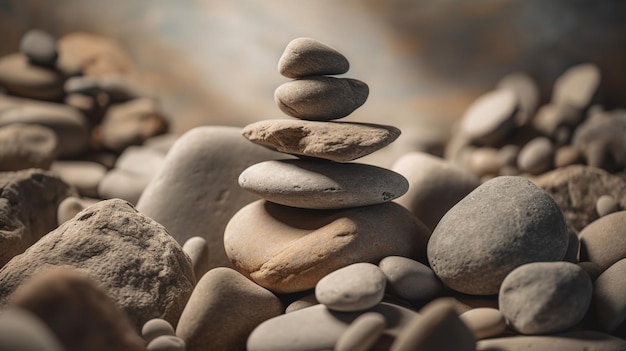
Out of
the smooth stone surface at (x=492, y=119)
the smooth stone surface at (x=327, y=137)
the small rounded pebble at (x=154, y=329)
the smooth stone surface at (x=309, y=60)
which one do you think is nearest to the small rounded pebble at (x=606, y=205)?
the smooth stone surface at (x=327, y=137)

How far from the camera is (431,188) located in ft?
10.4

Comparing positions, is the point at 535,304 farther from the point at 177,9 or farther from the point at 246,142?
the point at 177,9

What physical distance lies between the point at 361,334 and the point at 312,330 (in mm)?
251

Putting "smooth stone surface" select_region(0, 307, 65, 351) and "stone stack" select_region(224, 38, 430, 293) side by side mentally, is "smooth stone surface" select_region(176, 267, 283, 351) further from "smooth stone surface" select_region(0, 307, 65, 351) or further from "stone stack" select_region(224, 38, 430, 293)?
"smooth stone surface" select_region(0, 307, 65, 351)

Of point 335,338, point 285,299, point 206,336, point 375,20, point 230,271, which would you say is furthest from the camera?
point 375,20

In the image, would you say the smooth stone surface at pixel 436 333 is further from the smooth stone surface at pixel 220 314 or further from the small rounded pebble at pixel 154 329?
the small rounded pebble at pixel 154 329

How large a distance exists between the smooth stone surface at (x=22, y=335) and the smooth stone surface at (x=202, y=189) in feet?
5.46

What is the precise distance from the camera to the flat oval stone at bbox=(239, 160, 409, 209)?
2463 mm

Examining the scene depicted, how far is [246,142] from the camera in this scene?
327 centimetres

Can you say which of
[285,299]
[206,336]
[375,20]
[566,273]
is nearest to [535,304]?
[566,273]

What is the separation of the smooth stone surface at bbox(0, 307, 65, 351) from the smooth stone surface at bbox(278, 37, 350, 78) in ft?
5.00

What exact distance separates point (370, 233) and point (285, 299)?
465 millimetres

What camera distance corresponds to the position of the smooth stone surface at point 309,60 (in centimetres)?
252

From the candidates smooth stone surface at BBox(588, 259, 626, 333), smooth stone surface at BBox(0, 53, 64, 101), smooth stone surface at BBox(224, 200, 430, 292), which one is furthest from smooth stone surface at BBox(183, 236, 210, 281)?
smooth stone surface at BBox(0, 53, 64, 101)
